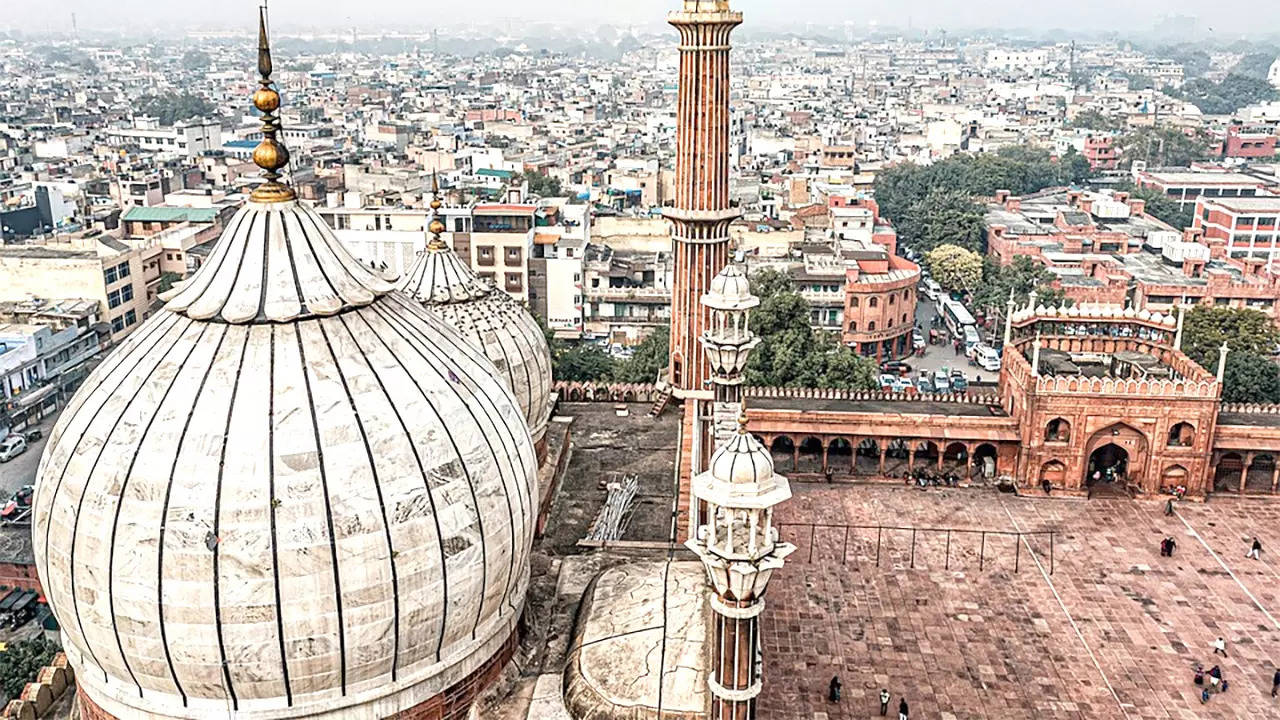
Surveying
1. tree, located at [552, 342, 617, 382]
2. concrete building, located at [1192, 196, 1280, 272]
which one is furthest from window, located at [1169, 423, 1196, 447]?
concrete building, located at [1192, 196, 1280, 272]

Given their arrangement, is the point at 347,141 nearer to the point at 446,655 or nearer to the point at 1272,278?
the point at 1272,278

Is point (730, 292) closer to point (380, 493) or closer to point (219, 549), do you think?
point (380, 493)

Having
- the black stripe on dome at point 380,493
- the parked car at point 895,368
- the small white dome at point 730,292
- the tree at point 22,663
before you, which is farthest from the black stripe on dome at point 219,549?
the parked car at point 895,368

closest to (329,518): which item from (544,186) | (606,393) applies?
(606,393)

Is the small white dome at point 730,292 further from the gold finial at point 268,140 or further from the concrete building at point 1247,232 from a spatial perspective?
the concrete building at point 1247,232

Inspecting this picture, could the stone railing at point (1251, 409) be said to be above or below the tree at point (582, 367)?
above

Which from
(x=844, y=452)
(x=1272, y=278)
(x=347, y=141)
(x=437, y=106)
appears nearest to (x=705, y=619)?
(x=844, y=452)
